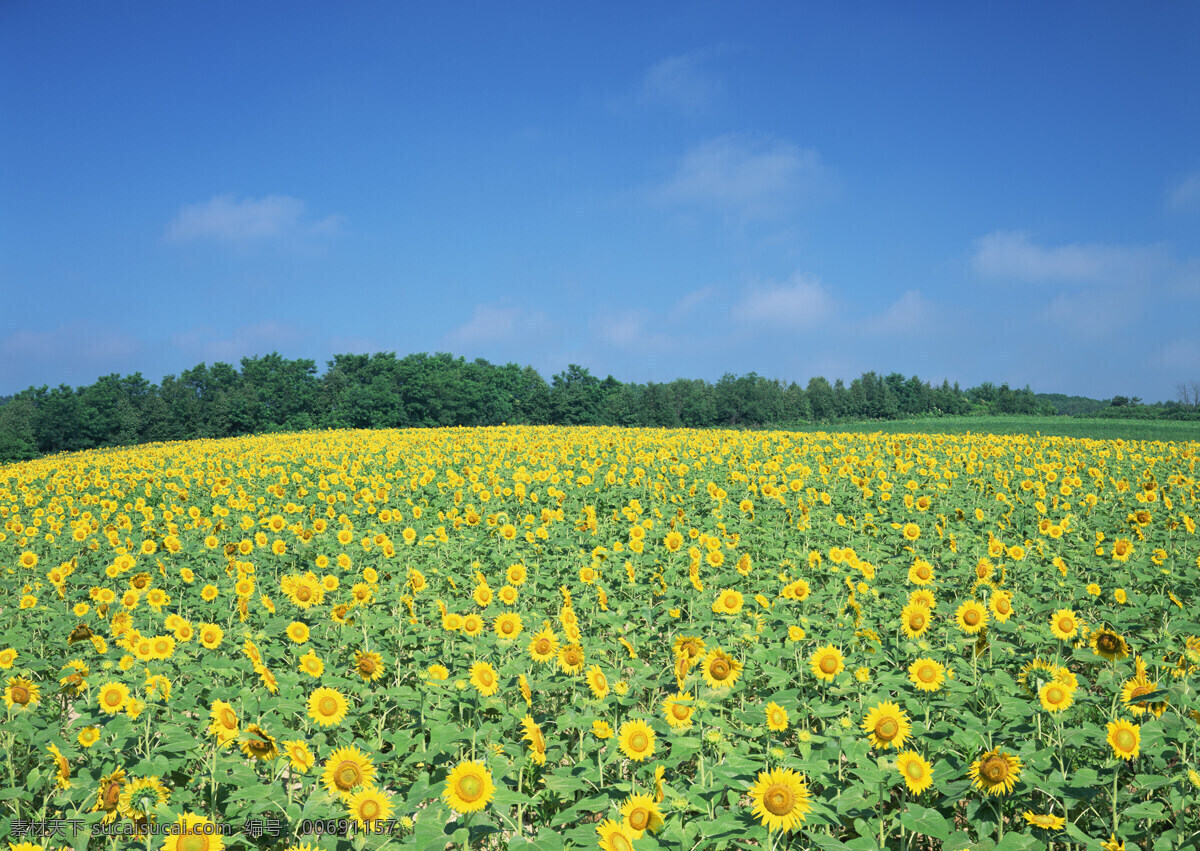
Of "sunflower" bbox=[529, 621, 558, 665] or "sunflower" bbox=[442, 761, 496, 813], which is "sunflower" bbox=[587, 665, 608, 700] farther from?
"sunflower" bbox=[442, 761, 496, 813]

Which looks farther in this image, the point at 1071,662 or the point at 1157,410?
the point at 1157,410

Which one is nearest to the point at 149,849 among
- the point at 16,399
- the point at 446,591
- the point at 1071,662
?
the point at 446,591

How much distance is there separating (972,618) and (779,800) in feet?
7.93

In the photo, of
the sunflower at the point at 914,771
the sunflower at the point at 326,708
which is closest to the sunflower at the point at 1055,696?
the sunflower at the point at 914,771

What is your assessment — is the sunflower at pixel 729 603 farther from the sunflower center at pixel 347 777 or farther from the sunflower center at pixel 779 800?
the sunflower center at pixel 347 777

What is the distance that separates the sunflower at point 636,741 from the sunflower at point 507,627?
57.9 inches

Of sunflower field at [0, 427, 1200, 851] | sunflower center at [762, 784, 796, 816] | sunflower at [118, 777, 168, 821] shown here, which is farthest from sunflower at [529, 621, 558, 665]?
sunflower at [118, 777, 168, 821]

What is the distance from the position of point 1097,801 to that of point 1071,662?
8.47ft

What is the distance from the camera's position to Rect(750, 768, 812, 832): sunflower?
244 centimetres

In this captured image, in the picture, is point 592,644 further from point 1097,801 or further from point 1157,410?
point 1157,410

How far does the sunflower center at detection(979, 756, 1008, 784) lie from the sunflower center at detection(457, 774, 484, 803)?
6.79 ft

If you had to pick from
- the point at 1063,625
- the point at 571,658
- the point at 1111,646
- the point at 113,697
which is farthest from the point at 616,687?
the point at 113,697

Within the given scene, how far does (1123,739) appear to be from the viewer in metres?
2.62

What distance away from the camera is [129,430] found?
55656 mm
